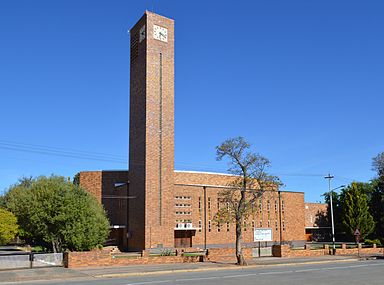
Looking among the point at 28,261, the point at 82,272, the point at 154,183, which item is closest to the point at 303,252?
the point at 154,183

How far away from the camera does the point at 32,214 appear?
3231 centimetres

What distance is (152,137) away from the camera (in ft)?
173

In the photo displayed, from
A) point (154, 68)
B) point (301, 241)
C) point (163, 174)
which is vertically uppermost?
point (154, 68)

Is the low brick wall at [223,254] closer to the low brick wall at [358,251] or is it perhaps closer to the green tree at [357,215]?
the low brick wall at [358,251]

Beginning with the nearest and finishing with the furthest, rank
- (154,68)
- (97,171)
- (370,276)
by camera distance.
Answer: (370,276) < (154,68) < (97,171)

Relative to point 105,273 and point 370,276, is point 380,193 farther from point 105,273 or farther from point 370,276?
point 105,273

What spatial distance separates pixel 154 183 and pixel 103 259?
2322 centimetres

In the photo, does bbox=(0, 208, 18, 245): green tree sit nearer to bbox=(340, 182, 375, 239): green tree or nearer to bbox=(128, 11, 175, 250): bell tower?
bbox=(128, 11, 175, 250): bell tower

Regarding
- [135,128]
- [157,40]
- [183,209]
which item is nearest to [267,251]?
[183,209]

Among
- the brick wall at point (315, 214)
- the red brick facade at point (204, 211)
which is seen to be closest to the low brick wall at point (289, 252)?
the red brick facade at point (204, 211)

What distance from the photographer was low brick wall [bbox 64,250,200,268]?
28.2m

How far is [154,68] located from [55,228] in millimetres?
27145

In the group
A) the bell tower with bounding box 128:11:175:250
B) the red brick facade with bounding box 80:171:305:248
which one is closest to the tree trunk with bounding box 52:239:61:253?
the bell tower with bounding box 128:11:175:250

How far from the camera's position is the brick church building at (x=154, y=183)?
52.1 metres
